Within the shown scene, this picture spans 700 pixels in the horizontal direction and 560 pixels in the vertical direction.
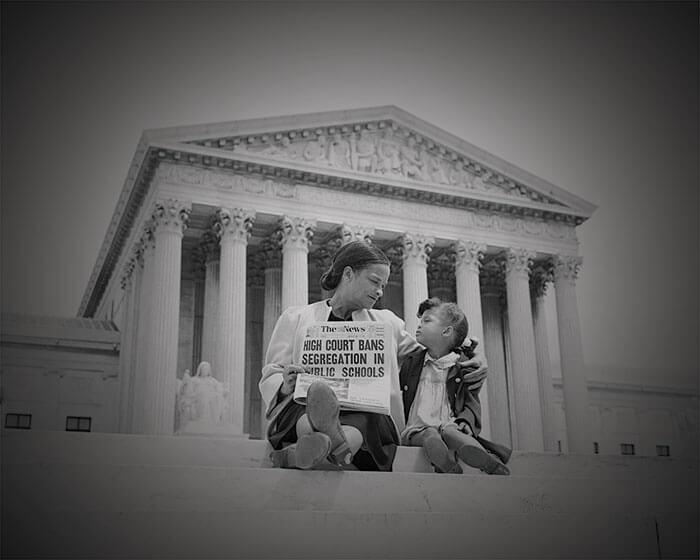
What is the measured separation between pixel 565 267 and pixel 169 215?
56.0 feet

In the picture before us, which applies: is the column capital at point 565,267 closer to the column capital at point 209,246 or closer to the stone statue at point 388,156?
the stone statue at point 388,156

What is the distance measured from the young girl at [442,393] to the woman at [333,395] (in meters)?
0.16

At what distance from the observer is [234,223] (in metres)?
30.2

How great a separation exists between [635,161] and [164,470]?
29.2m

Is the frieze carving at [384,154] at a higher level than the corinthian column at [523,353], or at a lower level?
higher

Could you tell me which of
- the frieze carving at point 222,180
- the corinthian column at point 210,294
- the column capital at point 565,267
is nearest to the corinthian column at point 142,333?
the frieze carving at point 222,180

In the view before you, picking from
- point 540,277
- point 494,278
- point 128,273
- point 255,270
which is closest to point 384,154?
point 255,270

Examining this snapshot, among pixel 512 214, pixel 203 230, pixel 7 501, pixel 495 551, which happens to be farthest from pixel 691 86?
pixel 7 501

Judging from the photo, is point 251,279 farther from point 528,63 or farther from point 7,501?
point 7,501

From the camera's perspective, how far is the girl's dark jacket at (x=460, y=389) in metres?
7.73

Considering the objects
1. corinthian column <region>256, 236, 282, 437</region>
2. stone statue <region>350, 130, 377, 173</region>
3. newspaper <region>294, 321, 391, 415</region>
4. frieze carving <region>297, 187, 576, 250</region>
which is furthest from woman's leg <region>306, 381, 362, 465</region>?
stone statue <region>350, 130, 377, 173</region>

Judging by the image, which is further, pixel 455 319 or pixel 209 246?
pixel 209 246

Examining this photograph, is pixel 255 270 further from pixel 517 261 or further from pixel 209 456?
pixel 209 456

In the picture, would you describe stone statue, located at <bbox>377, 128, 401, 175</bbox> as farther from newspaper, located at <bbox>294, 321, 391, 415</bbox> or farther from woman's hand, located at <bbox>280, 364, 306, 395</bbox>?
woman's hand, located at <bbox>280, 364, 306, 395</bbox>
